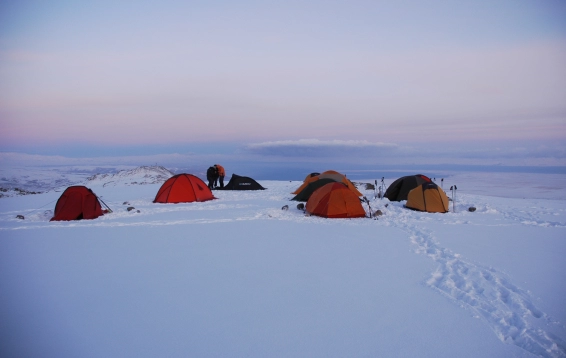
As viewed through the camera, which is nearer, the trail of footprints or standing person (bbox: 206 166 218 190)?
the trail of footprints

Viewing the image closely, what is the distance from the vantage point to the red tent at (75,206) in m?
11.2

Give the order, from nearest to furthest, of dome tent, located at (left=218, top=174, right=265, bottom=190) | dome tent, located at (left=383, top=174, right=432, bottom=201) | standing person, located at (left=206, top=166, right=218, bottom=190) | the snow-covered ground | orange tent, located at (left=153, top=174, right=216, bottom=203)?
the snow-covered ground → orange tent, located at (left=153, top=174, right=216, bottom=203) → dome tent, located at (left=383, top=174, right=432, bottom=201) → dome tent, located at (left=218, top=174, right=265, bottom=190) → standing person, located at (left=206, top=166, right=218, bottom=190)

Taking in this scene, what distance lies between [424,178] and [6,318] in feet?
51.2

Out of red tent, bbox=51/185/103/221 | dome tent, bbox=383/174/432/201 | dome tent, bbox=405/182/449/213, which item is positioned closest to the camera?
red tent, bbox=51/185/103/221

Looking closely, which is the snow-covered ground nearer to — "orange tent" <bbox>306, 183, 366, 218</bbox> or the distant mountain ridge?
"orange tent" <bbox>306, 183, 366, 218</bbox>

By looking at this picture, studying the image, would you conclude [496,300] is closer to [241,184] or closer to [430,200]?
[430,200]

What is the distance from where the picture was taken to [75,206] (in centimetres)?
1133

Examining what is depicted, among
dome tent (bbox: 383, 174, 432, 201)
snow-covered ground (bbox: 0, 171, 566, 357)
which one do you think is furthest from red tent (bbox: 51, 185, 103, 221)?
dome tent (bbox: 383, 174, 432, 201)

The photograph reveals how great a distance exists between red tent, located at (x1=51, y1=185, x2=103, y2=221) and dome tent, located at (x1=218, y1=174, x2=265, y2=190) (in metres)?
9.92

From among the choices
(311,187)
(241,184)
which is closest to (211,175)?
(241,184)

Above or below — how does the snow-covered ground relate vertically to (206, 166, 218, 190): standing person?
below

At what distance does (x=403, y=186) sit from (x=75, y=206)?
531 inches

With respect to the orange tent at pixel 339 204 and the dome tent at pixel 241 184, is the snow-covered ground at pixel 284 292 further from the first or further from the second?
the dome tent at pixel 241 184

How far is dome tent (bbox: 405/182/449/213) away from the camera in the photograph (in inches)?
494
